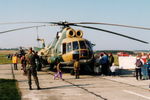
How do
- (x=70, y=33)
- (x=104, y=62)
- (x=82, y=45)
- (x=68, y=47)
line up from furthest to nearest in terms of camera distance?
(x=70, y=33) → (x=104, y=62) → (x=68, y=47) → (x=82, y=45)

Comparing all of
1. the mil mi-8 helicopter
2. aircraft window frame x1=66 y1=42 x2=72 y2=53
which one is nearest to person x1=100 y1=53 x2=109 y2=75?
the mil mi-8 helicopter

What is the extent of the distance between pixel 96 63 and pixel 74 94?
8.90 metres

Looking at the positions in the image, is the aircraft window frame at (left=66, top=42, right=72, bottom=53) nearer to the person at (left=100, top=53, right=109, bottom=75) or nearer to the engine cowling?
the engine cowling

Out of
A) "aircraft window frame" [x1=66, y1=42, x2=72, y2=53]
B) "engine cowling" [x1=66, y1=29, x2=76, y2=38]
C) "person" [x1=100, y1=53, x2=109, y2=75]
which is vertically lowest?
"person" [x1=100, y1=53, x2=109, y2=75]

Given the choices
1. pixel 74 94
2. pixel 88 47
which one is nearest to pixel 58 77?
pixel 88 47

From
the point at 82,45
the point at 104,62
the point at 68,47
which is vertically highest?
the point at 82,45

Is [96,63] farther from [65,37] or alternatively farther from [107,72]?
[65,37]

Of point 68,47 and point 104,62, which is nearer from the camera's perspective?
point 68,47

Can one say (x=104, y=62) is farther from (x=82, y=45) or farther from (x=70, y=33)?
(x=70, y=33)

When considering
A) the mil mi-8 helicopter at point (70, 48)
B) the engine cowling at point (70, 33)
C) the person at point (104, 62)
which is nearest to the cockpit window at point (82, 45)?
the mil mi-8 helicopter at point (70, 48)

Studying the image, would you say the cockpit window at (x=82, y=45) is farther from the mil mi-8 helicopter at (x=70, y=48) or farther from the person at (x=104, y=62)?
the person at (x=104, y=62)

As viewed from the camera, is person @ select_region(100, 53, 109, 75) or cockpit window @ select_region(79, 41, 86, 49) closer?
cockpit window @ select_region(79, 41, 86, 49)

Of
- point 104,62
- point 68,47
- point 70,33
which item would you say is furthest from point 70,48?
point 104,62

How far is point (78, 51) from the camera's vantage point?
57.5 ft
